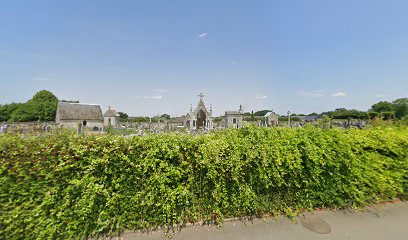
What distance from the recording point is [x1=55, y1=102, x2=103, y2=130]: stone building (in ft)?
123

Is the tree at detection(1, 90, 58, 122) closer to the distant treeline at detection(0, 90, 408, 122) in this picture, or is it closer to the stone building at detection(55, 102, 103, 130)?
the distant treeline at detection(0, 90, 408, 122)

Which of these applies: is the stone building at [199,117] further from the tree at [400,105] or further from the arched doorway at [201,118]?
the tree at [400,105]

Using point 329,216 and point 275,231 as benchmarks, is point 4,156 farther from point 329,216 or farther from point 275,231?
point 329,216

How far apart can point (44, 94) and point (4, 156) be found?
302 feet

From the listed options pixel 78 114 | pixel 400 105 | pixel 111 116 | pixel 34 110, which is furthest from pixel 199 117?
pixel 400 105

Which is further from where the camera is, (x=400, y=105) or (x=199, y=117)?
(x=400, y=105)

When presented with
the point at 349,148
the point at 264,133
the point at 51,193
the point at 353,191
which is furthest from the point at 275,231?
the point at 51,193

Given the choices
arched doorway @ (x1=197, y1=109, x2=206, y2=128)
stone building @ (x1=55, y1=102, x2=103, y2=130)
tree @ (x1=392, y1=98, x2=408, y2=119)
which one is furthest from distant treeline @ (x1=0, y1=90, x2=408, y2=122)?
arched doorway @ (x1=197, y1=109, x2=206, y2=128)

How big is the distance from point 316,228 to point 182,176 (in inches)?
128

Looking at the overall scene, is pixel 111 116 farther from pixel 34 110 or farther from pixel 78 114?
pixel 34 110

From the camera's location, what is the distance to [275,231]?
3463mm

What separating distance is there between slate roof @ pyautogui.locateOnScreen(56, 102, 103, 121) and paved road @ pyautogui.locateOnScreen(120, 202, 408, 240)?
4648cm

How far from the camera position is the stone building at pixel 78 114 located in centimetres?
3744

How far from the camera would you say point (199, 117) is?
38.9 metres
